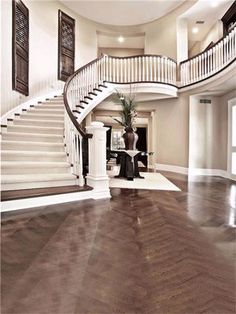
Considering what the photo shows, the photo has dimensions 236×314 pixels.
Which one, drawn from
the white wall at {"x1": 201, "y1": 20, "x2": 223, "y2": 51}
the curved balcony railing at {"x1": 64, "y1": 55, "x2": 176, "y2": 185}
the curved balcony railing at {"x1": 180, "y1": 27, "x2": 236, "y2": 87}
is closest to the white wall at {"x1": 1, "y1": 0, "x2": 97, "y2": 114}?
the curved balcony railing at {"x1": 64, "y1": 55, "x2": 176, "y2": 185}

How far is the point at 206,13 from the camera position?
8250mm

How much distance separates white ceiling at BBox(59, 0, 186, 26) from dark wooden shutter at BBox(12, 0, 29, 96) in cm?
256

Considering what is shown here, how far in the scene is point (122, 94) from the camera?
27.5 feet

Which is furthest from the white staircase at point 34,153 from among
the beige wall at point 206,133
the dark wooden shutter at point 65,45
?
the beige wall at point 206,133

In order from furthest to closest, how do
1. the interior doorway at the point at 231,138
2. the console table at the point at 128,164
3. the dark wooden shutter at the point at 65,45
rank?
the dark wooden shutter at the point at 65,45 < the interior doorway at the point at 231,138 < the console table at the point at 128,164

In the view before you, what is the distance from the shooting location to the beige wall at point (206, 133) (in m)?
7.82

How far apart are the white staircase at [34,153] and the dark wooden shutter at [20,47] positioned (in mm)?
1022

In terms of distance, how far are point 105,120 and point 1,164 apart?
10304 mm

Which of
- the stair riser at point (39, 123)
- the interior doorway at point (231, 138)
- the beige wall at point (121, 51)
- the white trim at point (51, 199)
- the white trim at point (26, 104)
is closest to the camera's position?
the white trim at point (51, 199)

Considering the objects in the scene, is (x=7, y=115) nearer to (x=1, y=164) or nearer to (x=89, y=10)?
(x=1, y=164)

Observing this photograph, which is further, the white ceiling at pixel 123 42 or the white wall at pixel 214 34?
the white ceiling at pixel 123 42

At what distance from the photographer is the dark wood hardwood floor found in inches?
52.4

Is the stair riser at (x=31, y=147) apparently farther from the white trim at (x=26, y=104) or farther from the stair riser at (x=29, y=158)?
the white trim at (x=26, y=104)

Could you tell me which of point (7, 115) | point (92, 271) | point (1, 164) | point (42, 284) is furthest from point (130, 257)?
point (7, 115)
